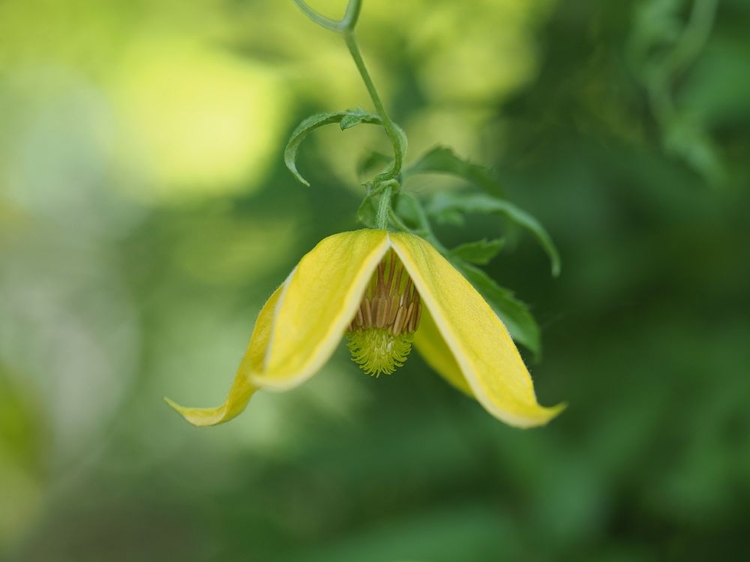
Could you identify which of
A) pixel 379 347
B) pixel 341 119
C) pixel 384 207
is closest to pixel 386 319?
pixel 379 347

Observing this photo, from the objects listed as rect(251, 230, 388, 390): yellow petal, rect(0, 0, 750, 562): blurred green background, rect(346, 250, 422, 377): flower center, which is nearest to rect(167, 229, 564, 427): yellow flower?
rect(251, 230, 388, 390): yellow petal

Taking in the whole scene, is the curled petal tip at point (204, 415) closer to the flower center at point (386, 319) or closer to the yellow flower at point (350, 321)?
the yellow flower at point (350, 321)

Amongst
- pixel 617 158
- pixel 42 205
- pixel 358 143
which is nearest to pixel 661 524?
pixel 617 158

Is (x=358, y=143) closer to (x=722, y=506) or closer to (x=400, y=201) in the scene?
(x=722, y=506)

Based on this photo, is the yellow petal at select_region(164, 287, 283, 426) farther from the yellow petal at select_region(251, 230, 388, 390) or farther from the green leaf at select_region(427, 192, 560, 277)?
the green leaf at select_region(427, 192, 560, 277)

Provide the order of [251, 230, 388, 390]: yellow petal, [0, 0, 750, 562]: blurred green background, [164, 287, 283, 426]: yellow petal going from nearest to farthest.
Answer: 1. [251, 230, 388, 390]: yellow petal
2. [164, 287, 283, 426]: yellow petal
3. [0, 0, 750, 562]: blurred green background

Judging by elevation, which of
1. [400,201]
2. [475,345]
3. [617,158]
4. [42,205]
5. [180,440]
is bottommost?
[475,345]

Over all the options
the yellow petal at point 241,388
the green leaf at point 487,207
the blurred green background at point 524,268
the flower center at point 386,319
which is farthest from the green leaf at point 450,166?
the blurred green background at point 524,268
